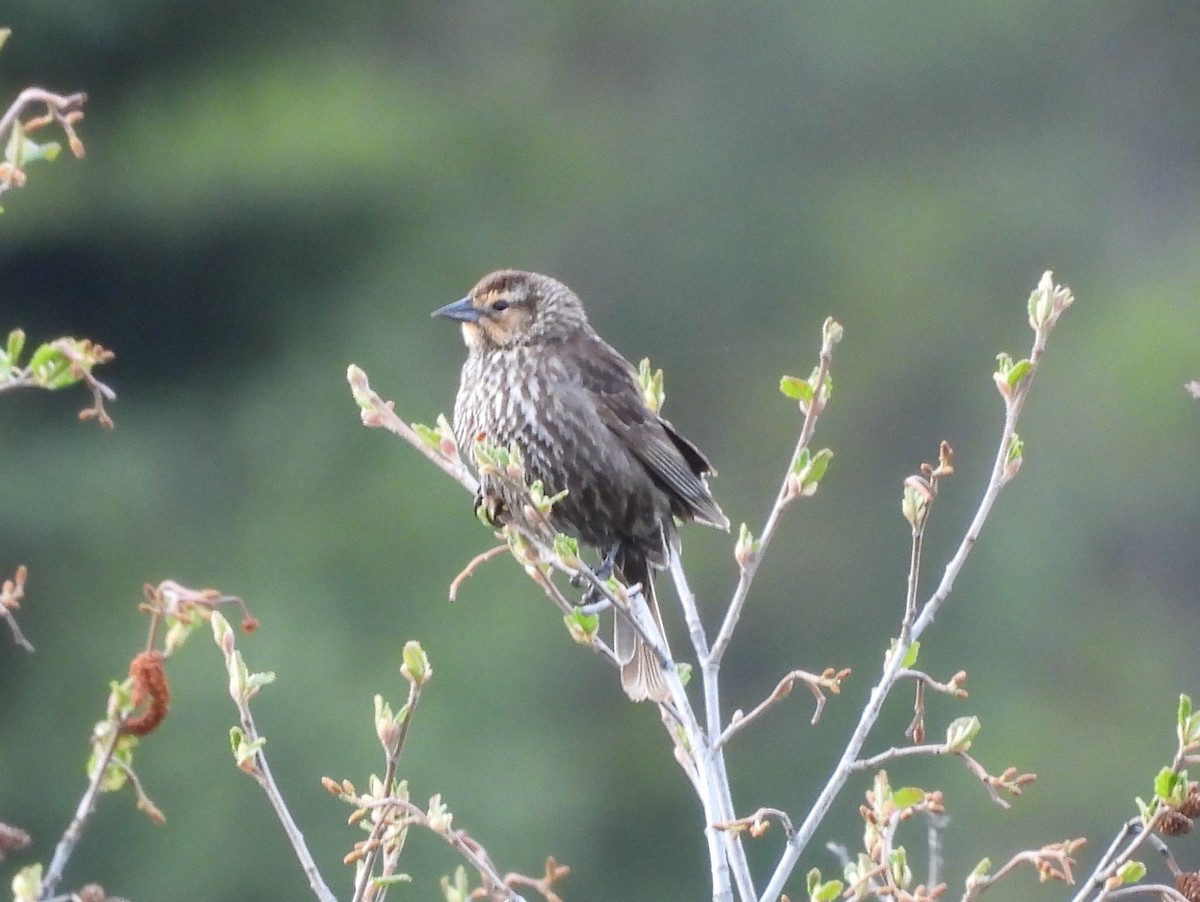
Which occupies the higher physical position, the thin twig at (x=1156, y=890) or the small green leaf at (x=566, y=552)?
the small green leaf at (x=566, y=552)

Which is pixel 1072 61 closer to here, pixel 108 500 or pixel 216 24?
pixel 216 24

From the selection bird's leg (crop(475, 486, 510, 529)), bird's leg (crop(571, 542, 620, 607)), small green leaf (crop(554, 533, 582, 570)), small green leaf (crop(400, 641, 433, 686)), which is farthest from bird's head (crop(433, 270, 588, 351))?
small green leaf (crop(400, 641, 433, 686))

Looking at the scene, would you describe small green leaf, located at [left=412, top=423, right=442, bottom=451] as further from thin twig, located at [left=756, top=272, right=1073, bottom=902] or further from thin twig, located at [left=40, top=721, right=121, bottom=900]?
thin twig, located at [left=40, top=721, right=121, bottom=900]

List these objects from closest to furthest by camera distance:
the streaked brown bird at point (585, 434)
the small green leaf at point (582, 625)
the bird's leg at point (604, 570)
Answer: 1. the small green leaf at point (582, 625)
2. the bird's leg at point (604, 570)
3. the streaked brown bird at point (585, 434)

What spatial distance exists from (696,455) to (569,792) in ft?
30.8

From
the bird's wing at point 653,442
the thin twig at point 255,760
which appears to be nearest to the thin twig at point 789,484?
the thin twig at point 255,760

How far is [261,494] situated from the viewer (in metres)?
14.5

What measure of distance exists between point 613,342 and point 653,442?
34.5 feet

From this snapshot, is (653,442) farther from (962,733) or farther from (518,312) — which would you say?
(962,733)

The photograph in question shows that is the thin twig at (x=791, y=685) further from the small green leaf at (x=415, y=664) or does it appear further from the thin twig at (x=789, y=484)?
the small green leaf at (x=415, y=664)

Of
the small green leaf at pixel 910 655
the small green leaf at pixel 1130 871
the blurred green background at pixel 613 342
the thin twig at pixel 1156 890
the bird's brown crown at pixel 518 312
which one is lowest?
the thin twig at pixel 1156 890

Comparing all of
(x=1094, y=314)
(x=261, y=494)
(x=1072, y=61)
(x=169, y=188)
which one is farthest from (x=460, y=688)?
(x=1072, y=61)

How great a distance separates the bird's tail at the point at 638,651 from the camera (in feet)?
12.0

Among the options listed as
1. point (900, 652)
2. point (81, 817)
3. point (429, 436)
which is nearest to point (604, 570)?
point (429, 436)
